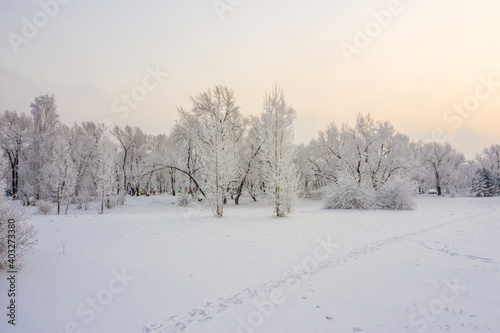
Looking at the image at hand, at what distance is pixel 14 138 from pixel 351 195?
3894cm

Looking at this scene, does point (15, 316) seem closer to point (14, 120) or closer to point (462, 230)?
point (462, 230)

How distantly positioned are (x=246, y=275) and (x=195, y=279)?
1.14 m

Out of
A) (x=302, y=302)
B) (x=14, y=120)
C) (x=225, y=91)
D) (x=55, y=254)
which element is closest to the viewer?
(x=302, y=302)

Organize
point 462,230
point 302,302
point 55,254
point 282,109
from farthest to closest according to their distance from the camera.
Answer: point 282,109
point 462,230
point 55,254
point 302,302

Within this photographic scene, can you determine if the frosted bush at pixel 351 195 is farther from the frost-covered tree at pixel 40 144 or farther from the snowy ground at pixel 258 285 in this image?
the frost-covered tree at pixel 40 144

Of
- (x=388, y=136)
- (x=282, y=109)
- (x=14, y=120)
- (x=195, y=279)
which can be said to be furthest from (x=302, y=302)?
(x=14, y=120)

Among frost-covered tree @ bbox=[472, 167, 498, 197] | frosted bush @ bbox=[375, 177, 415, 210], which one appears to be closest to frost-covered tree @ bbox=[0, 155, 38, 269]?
frosted bush @ bbox=[375, 177, 415, 210]

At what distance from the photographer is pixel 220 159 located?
49.4 ft

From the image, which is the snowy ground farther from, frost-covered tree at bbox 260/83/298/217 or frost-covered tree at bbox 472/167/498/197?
frost-covered tree at bbox 472/167/498/197

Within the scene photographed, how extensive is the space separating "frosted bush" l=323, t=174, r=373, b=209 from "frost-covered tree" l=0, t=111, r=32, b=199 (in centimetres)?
3513

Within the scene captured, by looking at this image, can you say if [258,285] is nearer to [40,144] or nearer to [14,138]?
[40,144]

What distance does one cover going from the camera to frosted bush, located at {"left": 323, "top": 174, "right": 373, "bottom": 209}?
20938 millimetres

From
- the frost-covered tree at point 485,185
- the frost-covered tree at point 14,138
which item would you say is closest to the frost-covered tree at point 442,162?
the frost-covered tree at point 485,185

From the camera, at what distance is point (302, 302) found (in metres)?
4.26
